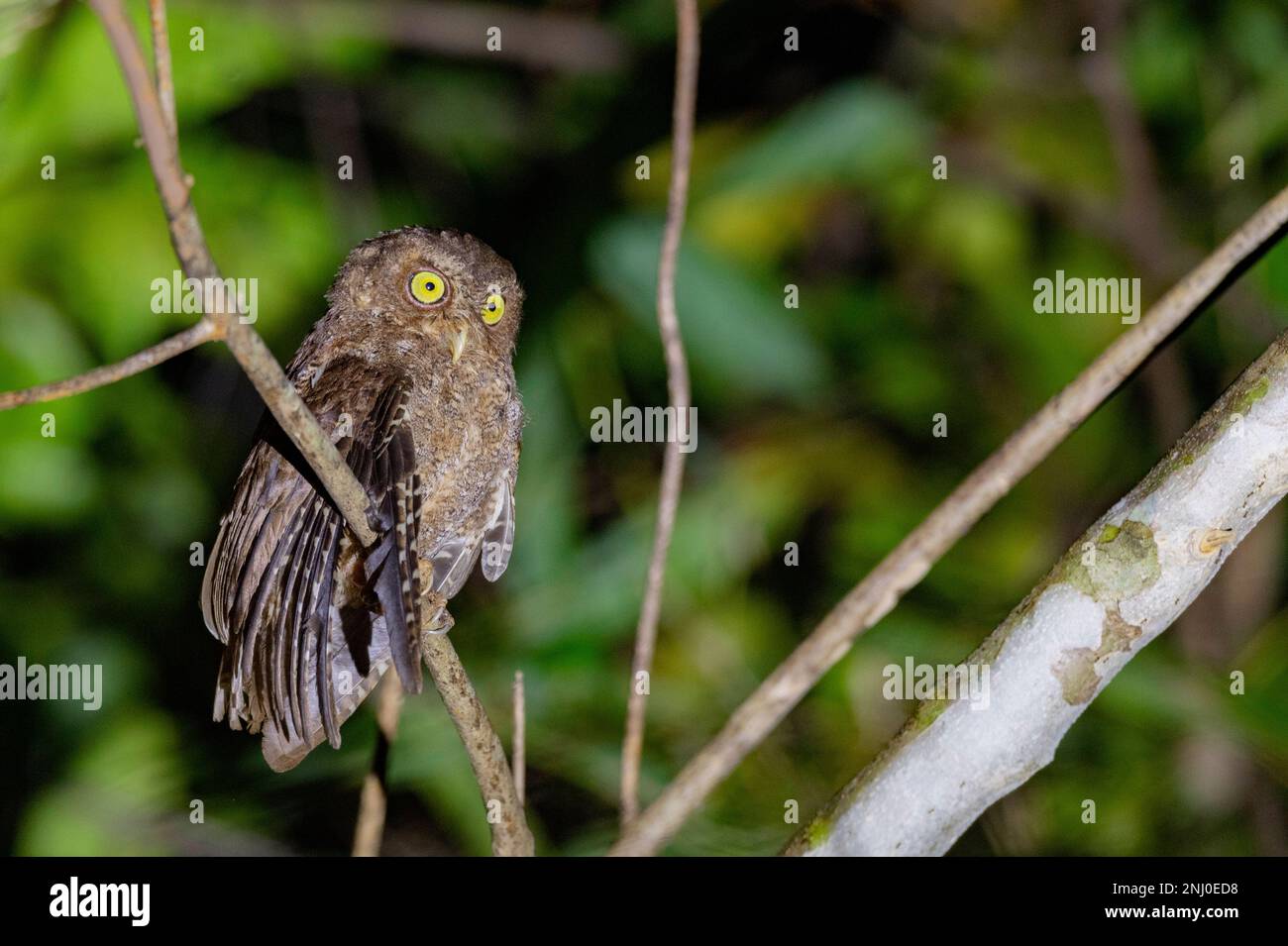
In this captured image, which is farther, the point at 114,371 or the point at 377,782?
the point at 377,782

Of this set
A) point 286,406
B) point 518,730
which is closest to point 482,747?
point 518,730

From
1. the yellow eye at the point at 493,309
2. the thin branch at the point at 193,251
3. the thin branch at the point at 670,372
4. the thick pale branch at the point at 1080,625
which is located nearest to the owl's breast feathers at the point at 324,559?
the yellow eye at the point at 493,309

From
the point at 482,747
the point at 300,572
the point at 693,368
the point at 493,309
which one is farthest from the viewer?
the point at 693,368

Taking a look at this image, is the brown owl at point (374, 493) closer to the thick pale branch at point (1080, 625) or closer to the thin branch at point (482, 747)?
the thin branch at point (482, 747)

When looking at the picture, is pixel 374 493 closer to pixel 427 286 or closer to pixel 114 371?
pixel 427 286

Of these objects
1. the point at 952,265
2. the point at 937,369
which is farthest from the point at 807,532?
the point at 952,265

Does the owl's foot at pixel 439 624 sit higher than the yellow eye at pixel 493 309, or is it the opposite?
the yellow eye at pixel 493 309
